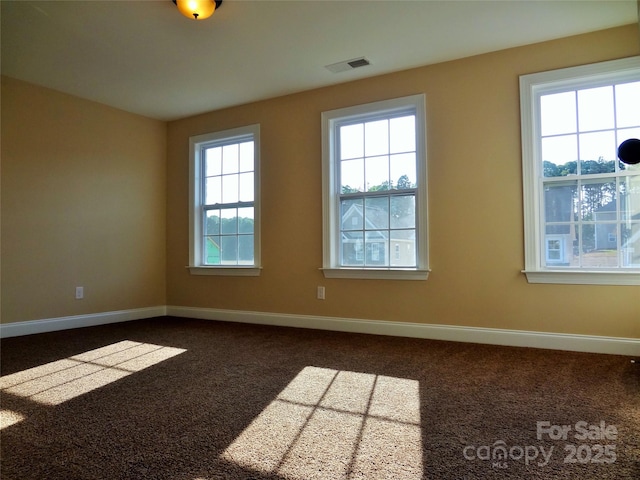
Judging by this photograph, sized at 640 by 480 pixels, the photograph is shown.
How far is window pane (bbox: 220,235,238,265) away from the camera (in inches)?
180

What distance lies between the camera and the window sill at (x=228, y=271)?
4344 mm

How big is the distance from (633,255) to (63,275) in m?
5.19

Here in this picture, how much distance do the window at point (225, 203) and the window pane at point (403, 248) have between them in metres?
1.56

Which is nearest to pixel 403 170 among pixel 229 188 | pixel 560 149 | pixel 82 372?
pixel 560 149

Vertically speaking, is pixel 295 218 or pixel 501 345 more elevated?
pixel 295 218

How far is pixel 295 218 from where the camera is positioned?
4133 millimetres

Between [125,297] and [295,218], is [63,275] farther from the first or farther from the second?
[295,218]

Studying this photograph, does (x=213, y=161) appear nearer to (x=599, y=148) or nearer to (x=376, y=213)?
(x=376, y=213)

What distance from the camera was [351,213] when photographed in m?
3.91

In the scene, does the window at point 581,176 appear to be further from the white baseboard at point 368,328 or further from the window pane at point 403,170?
the window pane at point 403,170

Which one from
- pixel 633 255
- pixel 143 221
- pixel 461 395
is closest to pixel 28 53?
pixel 143 221

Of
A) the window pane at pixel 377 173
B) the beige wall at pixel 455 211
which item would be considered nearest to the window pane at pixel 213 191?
the beige wall at pixel 455 211

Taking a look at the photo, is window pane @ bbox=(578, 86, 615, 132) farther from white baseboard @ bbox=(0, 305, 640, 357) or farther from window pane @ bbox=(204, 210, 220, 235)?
window pane @ bbox=(204, 210, 220, 235)

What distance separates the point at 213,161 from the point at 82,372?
2.98 m
